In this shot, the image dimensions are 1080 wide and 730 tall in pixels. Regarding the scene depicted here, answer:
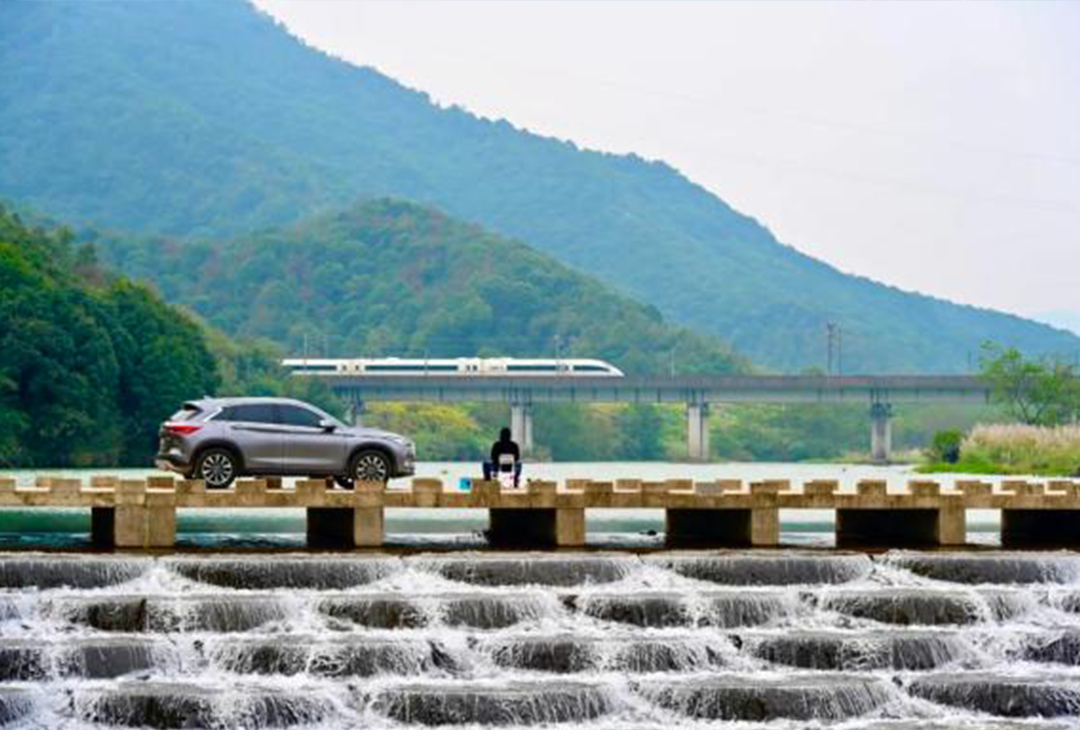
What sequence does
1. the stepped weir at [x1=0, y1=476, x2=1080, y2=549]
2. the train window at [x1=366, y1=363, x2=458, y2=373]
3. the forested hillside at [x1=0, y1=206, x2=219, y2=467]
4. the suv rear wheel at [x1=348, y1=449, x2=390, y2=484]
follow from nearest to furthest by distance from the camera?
the stepped weir at [x1=0, y1=476, x2=1080, y2=549]
the suv rear wheel at [x1=348, y1=449, x2=390, y2=484]
the forested hillside at [x1=0, y1=206, x2=219, y2=467]
the train window at [x1=366, y1=363, x2=458, y2=373]

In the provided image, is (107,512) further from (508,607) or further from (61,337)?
(61,337)

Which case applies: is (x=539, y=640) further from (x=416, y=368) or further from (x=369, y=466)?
(x=416, y=368)

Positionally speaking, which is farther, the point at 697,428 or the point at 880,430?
the point at 697,428

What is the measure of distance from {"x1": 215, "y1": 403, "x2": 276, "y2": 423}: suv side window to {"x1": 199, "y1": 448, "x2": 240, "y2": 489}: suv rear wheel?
606mm

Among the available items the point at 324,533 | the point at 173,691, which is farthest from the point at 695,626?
the point at 324,533

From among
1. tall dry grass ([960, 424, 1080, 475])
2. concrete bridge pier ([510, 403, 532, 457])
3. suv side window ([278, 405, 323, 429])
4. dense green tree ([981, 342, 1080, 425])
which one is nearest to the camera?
suv side window ([278, 405, 323, 429])

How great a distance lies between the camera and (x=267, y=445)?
120 ft

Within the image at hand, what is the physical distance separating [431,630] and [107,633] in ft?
13.3

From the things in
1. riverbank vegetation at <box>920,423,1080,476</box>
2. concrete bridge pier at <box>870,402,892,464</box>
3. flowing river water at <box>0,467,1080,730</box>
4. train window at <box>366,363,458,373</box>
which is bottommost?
flowing river water at <box>0,467,1080,730</box>

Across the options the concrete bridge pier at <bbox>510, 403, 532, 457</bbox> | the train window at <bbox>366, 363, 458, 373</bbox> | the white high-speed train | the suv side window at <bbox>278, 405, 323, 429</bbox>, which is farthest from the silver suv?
the train window at <bbox>366, 363, 458, 373</bbox>

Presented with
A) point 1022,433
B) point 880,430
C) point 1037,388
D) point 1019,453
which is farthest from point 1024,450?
point 880,430

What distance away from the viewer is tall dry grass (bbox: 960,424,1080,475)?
321 feet

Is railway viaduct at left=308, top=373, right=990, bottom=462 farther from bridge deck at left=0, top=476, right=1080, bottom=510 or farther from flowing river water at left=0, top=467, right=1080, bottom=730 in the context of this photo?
flowing river water at left=0, top=467, right=1080, bottom=730

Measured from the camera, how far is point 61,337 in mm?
107312
